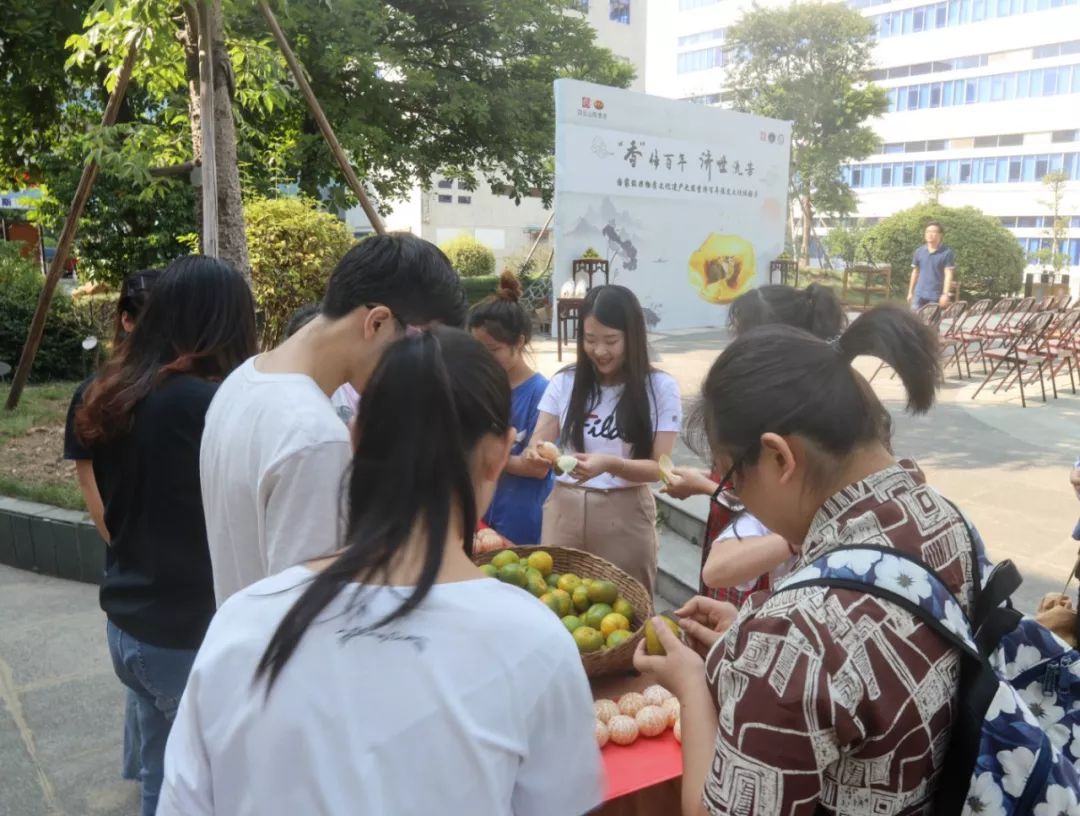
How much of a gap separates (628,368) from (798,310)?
693 millimetres

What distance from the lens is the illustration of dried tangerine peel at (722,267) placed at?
10.4m

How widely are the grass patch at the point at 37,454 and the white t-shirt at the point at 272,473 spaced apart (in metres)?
3.85

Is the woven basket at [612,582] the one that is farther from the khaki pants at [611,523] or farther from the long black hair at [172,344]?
the long black hair at [172,344]

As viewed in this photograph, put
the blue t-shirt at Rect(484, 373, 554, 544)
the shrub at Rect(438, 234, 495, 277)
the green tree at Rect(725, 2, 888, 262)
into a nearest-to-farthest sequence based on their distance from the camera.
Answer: the blue t-shirt at Rect(484, 373, 554, 544)
the shrub at Rect(438, 234, 495, 277)
the green tree at Rect(725, 2, 888, 262)

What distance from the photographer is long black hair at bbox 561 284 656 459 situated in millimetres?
2977

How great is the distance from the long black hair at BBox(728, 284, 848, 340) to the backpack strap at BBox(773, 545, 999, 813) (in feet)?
5.08

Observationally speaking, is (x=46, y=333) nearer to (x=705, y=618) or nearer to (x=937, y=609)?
(x=705, y=618)

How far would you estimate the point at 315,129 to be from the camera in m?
12.7

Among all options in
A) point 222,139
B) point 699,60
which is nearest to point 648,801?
point 222,139

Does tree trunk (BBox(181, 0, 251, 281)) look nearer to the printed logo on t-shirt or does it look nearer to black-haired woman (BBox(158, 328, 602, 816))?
the printed logo on t-shirt

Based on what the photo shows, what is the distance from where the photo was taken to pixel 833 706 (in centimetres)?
98

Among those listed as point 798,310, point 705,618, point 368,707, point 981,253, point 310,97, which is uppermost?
point 310,97

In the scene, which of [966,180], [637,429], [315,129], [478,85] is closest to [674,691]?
[637,429]

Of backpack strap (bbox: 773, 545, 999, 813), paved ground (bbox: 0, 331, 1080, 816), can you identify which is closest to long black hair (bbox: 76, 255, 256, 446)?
backpack strap (bbox: 773, 545, 999, 813)
